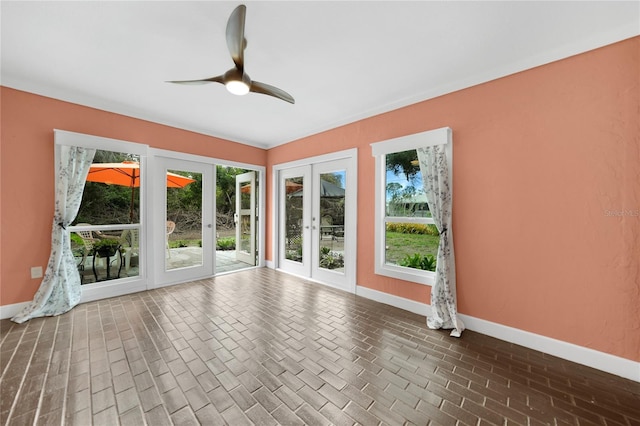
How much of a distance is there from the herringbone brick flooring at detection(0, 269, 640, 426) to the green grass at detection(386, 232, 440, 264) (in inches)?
32.1

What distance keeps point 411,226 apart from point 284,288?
2.23 metres

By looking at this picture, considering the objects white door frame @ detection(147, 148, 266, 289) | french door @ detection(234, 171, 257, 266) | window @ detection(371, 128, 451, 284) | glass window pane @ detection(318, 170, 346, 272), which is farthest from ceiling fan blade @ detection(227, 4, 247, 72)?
french door @ detection(234, 171, 257, 266)

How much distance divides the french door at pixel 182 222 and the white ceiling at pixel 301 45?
123cm

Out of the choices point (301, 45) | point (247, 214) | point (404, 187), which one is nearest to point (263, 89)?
point (301, 45)

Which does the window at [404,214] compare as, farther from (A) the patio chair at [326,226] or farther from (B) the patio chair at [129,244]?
(B) the patio chair at [129,244]

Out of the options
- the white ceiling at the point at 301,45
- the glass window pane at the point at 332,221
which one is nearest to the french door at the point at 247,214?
the glass window pane at the point at 332,221

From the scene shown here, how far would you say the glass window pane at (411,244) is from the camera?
315 centimetres

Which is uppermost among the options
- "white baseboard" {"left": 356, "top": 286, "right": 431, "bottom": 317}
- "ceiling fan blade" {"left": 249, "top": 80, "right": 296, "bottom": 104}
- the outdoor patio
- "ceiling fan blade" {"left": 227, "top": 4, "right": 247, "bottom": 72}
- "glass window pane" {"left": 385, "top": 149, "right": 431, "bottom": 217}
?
"ceiling fan blade" {"left": 227, "top": 4, "right": 247, "bottom": 72}

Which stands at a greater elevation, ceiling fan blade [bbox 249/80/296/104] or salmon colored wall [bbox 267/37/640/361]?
ceiling fan blade [bbox 249/80/296/104]

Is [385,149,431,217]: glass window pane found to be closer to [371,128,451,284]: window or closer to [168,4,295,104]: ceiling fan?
[371,128,451,284]: window

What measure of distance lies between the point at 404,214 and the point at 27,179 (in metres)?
4.70

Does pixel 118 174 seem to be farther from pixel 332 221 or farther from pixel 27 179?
pixel 332 221

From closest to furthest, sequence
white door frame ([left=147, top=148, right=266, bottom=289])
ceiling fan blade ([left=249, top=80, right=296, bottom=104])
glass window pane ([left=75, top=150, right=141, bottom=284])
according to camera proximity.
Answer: ceiling fan blade ([left=249, top=80, right=296, bottom=104]) < glass window pane ([left=75, top=150, right=141, bottom=284]) < white door frame ([left=147, top=148, right=266, bottom=289])

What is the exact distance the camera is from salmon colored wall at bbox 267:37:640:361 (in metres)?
2.00
